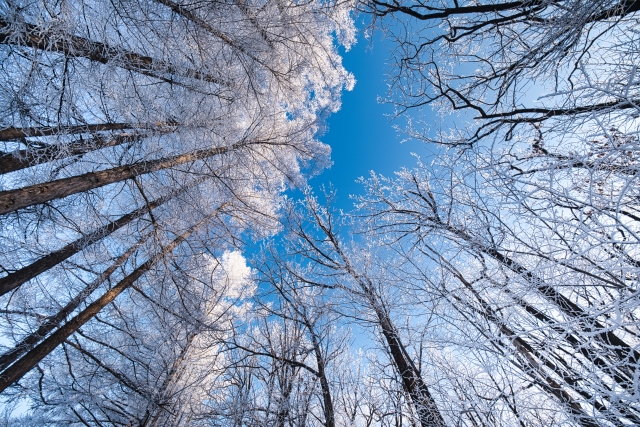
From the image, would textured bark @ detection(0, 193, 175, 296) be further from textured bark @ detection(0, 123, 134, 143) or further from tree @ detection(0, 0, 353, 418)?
textured bark @ detection(0, 123, 134, 143)

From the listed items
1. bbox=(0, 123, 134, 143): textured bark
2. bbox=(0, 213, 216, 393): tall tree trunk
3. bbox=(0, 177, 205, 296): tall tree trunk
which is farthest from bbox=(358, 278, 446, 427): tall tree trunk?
bbox=(0, 123, 134, 143): textured bark

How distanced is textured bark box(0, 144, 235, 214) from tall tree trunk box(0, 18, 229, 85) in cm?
118

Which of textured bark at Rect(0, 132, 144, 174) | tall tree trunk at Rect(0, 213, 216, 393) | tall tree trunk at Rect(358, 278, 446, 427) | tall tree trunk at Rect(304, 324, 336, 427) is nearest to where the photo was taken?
textured bark at Rect(0, 132, 144, 174)

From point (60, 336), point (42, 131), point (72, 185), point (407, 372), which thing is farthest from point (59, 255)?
point (407, 372)

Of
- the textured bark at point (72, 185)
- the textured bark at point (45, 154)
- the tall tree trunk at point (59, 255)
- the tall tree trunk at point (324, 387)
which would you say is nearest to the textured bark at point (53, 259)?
the tall tree trunk at point (59, 255)

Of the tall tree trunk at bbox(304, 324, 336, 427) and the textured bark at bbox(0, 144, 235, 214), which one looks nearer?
the textured bark at bbox(0, 144, 235, 214)

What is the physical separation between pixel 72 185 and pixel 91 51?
56.6 inches

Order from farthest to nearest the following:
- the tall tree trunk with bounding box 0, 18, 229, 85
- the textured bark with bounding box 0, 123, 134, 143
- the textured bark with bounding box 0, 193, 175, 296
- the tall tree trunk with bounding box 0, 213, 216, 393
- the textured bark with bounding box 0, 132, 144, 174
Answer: the textured bark with bounding box 0, 193, 175, 296 < the tall tree trunk with bounding box 0, 213, 216, 393 < the textured bark with bounding box 0, 123, 134, 143 < the textured bark with bounding box 0, 132, 144, 174 < the tall tree trunk with bounding box 0, 18, 229, 85

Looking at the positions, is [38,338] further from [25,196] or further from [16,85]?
[16,85]

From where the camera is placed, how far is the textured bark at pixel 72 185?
7.27 feet

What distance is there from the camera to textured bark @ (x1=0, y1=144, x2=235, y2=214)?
2.22 m

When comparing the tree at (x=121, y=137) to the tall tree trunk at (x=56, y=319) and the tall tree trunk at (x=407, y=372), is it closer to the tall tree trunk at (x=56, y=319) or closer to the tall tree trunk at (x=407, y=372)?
the tall tree trunk at (x=56, y=319)

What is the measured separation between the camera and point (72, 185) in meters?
2.65

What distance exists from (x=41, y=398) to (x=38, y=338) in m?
1.64
